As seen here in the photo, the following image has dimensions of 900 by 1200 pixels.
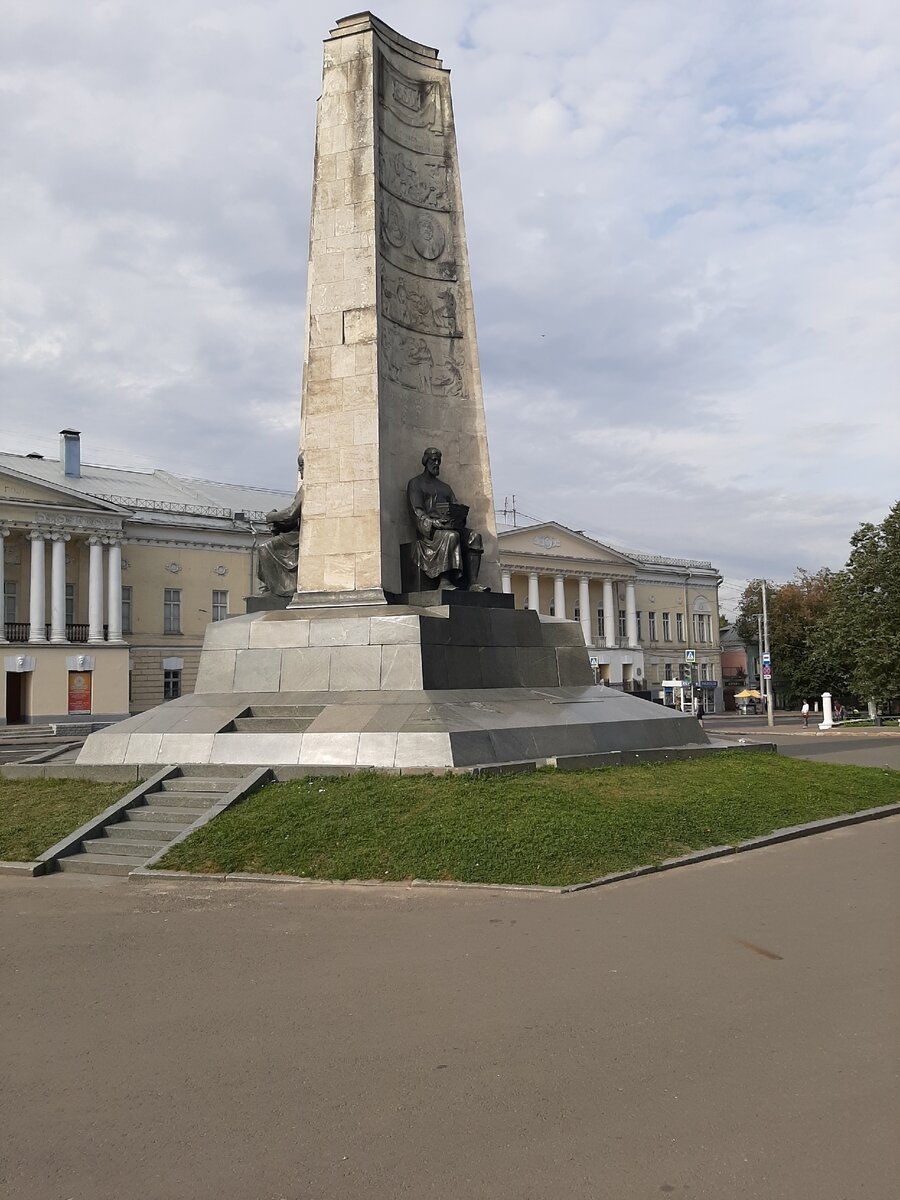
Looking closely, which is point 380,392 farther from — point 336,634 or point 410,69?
point 410,69

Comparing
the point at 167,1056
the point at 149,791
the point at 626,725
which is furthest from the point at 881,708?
the point at 167,1056

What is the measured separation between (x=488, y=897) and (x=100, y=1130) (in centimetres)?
428

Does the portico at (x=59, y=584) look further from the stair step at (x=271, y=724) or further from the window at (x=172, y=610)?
the stair step at (x=271, y=724)

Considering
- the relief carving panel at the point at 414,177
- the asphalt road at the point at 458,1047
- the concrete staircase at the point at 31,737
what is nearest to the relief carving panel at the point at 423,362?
the relief carving panel at the point at 414,177

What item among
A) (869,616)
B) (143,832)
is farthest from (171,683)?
(143,832)

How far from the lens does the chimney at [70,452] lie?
54.9 metres

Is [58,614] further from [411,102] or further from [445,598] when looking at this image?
[445,598]

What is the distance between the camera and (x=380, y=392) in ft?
47.9

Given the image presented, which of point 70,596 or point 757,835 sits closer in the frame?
point 757,835

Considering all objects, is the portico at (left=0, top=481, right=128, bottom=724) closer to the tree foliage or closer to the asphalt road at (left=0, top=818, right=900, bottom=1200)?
the tree foliage

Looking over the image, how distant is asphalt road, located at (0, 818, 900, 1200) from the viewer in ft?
12.1

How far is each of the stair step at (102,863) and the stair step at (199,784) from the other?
5.03ft

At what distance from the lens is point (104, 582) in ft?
172

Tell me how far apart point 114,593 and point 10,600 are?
5297 millimetres
